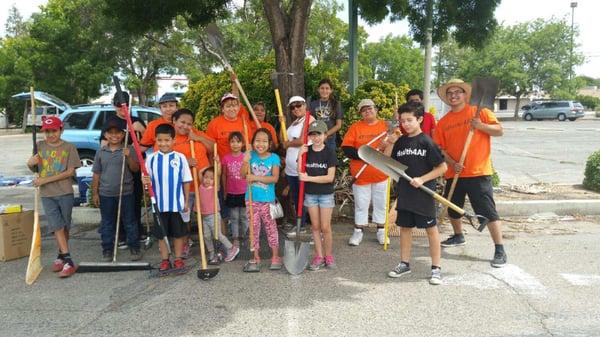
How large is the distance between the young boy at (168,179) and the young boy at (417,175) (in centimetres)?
205

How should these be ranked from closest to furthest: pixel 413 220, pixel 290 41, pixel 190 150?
pixel 413 220
pixel 190 150
pixel 290 41

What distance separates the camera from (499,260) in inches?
194

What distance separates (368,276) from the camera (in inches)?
186

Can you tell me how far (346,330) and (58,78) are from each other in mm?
30544

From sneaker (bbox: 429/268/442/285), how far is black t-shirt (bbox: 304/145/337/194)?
121 cm

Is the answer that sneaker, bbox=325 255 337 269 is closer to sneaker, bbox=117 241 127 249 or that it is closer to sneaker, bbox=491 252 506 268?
sneaker, bbox=491 252 506 268

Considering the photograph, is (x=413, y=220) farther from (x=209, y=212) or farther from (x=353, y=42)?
(x=353, y=42)

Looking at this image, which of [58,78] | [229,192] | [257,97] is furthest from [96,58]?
[229,192]

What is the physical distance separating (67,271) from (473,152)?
417 centimetres

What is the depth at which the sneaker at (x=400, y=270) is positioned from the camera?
465 centimetres

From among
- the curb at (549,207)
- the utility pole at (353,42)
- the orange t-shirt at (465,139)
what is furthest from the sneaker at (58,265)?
the curb at (549,207)

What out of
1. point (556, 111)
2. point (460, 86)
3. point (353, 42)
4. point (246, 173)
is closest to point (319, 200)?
point (246, 173)

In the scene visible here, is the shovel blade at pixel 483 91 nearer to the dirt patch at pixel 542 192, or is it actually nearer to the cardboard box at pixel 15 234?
the dirt patch at pixel 542 192

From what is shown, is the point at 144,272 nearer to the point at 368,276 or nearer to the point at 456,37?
the point at 368,276
